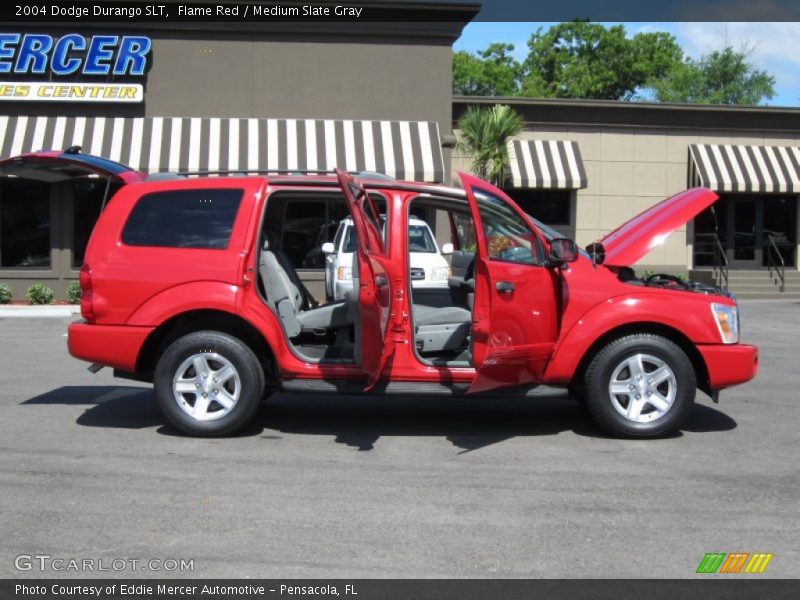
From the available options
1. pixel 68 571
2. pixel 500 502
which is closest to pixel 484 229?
pixel 500 502

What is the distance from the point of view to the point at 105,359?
23.9 feet

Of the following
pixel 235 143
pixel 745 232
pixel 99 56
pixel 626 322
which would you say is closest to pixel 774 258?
pixel 745 232

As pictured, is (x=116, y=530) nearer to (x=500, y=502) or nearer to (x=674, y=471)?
(x=500, y=502)

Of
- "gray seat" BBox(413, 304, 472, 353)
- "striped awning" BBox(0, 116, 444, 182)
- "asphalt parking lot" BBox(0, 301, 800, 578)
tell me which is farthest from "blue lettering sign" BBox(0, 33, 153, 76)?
"gray seat" BBox(413, 304, 472, 353)

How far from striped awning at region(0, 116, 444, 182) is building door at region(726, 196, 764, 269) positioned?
10.1 m

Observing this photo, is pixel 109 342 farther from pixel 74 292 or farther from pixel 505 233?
pixel 74 292

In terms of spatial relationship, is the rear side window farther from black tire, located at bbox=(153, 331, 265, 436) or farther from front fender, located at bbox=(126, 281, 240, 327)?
black tire, located at bbox=(153, 331, 265, 436)

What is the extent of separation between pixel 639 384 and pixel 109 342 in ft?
13.9

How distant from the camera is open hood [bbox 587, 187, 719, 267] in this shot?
7199 mm

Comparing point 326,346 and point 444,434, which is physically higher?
point 326,346

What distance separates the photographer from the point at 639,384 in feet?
→ 23.5

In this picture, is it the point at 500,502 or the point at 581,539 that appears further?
the point at 500,502

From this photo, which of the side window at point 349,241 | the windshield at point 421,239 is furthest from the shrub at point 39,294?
the windshield at point 421,239

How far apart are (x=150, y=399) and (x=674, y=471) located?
5116 mm
